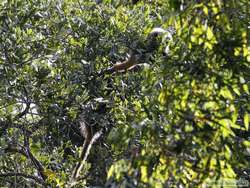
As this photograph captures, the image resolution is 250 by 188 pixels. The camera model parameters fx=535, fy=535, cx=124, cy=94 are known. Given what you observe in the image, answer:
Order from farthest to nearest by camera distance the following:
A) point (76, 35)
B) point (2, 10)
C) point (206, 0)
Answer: point (76, 35) → point (2, 10) → point (206, 0)

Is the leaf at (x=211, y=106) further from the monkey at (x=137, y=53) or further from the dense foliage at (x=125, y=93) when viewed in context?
the monkey at (x=137, y=53)

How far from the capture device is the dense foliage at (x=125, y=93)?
2281 millimetres

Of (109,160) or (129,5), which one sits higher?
(129,5)

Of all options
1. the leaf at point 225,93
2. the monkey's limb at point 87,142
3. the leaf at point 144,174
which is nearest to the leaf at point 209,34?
the leaf at point 225,93

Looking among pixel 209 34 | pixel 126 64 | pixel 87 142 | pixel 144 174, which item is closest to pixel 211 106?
pixel 209 34

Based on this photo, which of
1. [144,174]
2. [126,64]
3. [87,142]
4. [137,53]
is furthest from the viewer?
[137,53]

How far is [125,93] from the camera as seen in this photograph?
4969mm

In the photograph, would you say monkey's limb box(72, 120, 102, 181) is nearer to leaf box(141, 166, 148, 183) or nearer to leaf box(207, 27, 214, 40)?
leaf box(141, 166, 148, 183)

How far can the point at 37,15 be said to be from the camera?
4.74 meters

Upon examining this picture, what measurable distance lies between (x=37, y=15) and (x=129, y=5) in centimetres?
144

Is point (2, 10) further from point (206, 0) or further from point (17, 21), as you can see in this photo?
point (206, 0)

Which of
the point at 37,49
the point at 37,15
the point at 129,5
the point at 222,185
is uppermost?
the point at 129,5

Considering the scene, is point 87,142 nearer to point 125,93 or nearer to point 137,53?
point 125,93

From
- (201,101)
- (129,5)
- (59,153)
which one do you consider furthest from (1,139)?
(201,101)
